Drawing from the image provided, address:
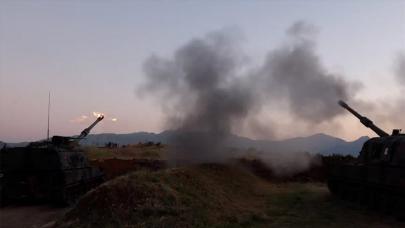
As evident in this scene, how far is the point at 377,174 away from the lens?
21.3 meters

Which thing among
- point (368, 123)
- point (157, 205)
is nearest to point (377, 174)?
point (368, 123)

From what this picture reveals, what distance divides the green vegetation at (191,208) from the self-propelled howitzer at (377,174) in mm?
625

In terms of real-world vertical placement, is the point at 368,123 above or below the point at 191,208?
above

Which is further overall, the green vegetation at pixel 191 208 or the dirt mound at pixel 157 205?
the green vegetation at pixel 191 208

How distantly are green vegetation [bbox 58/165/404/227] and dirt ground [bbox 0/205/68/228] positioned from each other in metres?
2.43

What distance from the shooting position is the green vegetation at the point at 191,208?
55.6 ft

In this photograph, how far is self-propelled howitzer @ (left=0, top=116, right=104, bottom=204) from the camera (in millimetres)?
25469

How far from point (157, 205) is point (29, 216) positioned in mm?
6974

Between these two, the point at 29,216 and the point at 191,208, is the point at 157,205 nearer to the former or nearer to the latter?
the point at 191,208

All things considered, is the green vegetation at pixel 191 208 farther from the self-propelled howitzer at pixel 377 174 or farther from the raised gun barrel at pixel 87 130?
the raised gun barrel at pixel 87 130

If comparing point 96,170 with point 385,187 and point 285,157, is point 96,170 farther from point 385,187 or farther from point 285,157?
point 385,187

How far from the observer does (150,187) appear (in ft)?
61.5

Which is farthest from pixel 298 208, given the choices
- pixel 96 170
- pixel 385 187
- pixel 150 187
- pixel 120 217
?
pixel 96 170

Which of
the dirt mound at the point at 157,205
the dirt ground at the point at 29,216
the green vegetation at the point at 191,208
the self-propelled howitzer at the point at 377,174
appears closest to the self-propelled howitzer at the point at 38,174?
the dirt ground at the point at 29,216
